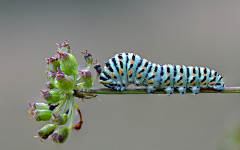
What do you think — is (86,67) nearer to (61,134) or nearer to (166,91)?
(61,134)

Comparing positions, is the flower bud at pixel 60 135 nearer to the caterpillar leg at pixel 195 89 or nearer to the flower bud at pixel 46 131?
the flower bud at pixel 46 131

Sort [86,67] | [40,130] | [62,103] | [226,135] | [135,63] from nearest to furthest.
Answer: [40,130]
[62,103]
[86,67]
[135,63]
[226,135]

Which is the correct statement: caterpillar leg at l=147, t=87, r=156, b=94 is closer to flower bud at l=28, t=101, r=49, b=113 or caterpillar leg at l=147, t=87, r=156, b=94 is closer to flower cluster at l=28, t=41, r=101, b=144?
flower cluster at l=28, t=41, r=101, b=144

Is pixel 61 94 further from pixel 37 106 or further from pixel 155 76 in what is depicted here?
pixel 155 76

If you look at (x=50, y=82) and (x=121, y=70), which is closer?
(x=50, y=82)

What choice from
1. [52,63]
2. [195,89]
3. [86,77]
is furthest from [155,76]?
[52,63]

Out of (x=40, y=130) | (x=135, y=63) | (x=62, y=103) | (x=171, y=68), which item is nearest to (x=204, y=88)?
(x=171, y=68)

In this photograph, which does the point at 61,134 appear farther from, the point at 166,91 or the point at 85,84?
the point at 166,91

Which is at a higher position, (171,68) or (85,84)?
(171,68)

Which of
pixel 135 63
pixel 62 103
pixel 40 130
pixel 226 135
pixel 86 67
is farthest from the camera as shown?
pixel 226 135

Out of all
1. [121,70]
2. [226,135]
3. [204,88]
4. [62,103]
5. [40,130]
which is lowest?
[226,135]
